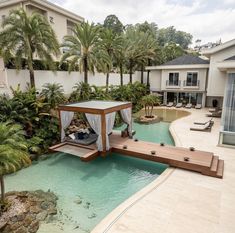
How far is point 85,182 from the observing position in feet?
29.9

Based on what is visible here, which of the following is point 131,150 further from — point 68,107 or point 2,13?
point 2,13

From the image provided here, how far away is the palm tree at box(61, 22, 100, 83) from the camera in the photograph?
637 inches

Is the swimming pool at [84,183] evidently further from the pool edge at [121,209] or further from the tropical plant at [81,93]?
the tropical plant at [81,93]

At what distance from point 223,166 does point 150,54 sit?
22.8m

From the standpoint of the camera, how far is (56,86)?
14.1m

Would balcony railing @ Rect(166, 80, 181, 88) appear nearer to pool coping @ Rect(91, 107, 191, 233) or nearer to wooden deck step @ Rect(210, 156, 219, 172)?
wooden deck step @ Rect(210, 156, 219, 172)

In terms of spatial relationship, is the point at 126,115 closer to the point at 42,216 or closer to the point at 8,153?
the point at 42,216

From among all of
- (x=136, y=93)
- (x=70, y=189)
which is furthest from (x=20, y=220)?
(x=136, y=93)

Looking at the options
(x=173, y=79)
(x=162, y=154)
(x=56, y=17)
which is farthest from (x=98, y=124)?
(x=173, y=79)

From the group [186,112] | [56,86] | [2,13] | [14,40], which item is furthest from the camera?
[186,112]

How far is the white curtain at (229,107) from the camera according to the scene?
12.5 m

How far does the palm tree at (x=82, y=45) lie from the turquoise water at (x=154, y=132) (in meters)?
7.17

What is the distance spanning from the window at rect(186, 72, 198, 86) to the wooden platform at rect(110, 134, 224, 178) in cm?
1734

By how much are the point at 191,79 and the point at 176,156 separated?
18.9 metres
